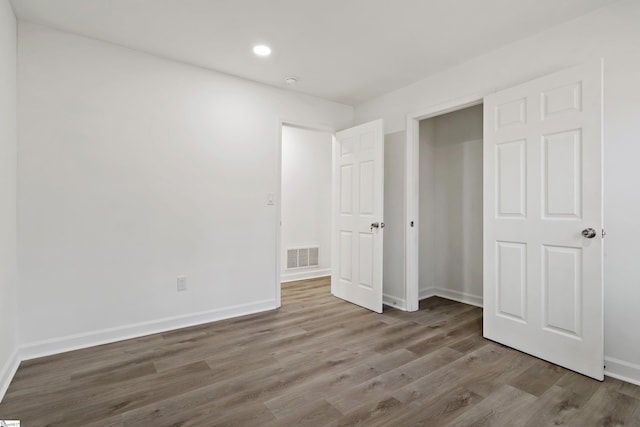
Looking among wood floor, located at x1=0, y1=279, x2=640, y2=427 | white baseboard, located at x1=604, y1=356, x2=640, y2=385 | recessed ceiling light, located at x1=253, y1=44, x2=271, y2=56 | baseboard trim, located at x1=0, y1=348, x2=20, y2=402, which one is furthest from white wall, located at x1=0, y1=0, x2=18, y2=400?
white baseboard, located at x1=604, y1=356, x2=640, y2=385

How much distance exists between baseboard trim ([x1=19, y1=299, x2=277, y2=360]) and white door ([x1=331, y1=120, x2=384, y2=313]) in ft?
3.29

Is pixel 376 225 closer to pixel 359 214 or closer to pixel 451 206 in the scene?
pixel 359 214

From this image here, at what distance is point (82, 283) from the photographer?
8.19ft

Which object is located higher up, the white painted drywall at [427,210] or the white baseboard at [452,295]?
the white painted drywall at [427,210]

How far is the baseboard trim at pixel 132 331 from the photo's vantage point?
233 centimetres

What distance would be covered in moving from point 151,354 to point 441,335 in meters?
2.42

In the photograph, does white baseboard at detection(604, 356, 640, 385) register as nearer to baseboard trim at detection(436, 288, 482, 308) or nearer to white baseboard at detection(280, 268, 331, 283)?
baseboard trim at detection(436, 288, 482, 308)

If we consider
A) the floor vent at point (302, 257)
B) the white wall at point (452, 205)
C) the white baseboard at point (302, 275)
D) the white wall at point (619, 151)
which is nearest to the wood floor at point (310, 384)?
the white wall at point (619, 151)

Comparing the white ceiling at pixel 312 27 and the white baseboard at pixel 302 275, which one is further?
the white baseboard at pixel 302 275

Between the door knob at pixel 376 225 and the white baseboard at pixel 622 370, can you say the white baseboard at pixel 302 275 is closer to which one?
the door knob at pixel 376 225

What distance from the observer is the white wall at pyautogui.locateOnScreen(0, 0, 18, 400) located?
1913mm

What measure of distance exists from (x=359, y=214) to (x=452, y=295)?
64.8 inches

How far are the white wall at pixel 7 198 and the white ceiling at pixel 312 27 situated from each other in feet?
1.07

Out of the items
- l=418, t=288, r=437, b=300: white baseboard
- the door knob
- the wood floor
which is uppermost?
the door knob
